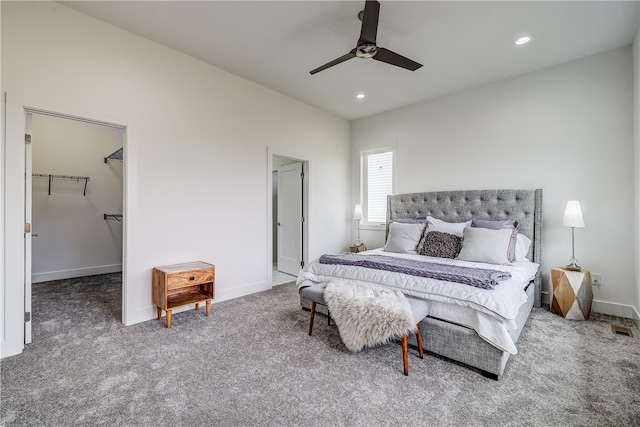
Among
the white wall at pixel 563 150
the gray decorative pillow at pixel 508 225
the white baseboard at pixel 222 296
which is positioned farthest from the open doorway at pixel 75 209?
the white wall at pixel 563 150

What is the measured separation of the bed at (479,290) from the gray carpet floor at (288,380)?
6.8 inches

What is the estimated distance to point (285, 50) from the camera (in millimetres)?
3207

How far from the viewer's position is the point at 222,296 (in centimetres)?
370

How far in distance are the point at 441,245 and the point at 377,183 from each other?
2.08m

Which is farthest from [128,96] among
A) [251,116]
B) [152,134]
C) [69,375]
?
[69,375]

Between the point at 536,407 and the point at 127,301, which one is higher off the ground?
the point at 127,301

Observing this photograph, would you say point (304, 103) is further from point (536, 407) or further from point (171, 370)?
point (536, 407)

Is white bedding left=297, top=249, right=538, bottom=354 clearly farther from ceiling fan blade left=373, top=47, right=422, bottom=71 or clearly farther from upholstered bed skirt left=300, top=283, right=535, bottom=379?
ceiling fan blade left=373, top=47, right=422, bottom=71

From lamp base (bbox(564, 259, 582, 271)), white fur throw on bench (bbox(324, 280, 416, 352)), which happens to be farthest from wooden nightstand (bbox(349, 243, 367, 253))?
lamp base (bbox(564, 259, 582, 271))

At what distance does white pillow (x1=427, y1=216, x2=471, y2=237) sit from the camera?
378cm

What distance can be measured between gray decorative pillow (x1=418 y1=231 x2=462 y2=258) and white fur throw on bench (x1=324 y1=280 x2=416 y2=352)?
142 centimetres

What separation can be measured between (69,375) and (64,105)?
225 centimetres

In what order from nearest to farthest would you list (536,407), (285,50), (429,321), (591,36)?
1. (536,407)
2. (429,321)
3. (591,36)
4. (285,50)

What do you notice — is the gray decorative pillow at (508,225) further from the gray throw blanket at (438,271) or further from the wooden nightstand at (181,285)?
the wooden nightstand at (181,285)
